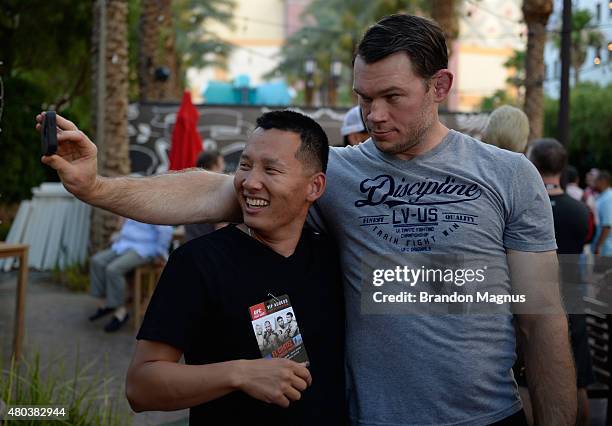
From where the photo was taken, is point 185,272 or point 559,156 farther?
point 559,156

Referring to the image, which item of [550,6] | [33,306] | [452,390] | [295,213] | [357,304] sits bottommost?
[33,306]

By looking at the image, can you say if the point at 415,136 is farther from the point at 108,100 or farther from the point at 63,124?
the point at 108,100

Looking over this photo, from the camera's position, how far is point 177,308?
6.42 ft

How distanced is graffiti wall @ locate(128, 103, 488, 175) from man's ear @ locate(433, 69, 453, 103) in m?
11.0

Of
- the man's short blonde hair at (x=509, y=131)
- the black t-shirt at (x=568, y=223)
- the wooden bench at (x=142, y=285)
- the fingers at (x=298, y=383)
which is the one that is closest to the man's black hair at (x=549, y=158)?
the black t-shirt at (x=568, y=223)

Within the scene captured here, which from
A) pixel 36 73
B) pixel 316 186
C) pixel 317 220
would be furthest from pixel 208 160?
pixel 36 73

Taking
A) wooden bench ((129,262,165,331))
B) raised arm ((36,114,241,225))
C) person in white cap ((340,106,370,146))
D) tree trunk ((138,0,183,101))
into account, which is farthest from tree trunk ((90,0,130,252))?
raised arm ((36,114,241,225))

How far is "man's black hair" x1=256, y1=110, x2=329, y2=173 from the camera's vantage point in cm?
221

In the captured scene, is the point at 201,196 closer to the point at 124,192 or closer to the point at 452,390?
the point at 124,192

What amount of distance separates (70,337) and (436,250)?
21.4ft

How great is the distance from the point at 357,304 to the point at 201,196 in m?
0.53

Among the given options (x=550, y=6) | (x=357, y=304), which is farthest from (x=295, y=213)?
(x=550, y=6)

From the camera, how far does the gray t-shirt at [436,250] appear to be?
2164 millimetres

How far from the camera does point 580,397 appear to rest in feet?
14.8
